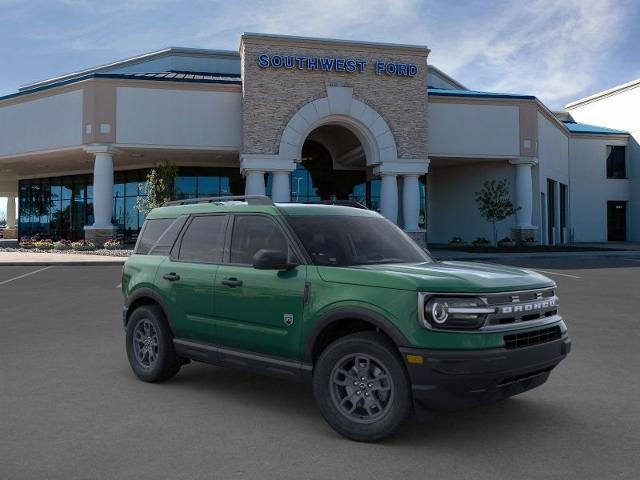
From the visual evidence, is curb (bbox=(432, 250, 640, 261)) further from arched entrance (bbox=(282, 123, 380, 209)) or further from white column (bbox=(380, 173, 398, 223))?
arched entrance (bbox=(282, 123, 380, 209))

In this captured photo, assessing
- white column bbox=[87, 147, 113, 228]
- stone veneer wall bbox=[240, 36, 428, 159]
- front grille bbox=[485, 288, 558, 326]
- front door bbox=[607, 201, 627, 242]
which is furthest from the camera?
front door bbox=[607, 201, 627, 242]

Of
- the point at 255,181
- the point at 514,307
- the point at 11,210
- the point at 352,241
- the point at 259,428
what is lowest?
the point at 259,428

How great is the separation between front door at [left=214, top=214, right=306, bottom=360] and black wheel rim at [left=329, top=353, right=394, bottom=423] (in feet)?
1.48

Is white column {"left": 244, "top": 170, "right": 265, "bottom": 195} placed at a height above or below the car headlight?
above

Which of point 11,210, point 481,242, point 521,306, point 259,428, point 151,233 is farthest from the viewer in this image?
point 11,210

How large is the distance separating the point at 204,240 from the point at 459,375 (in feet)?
9.70

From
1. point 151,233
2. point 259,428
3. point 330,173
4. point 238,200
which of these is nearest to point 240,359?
point 259,428

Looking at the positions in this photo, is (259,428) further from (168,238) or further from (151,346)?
(168,238)

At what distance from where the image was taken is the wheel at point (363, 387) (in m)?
4.19

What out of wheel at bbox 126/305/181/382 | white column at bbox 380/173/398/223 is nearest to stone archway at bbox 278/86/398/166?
white column at bbox 380/173/398/223

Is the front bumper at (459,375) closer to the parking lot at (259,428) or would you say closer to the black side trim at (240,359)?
the parking lot at (259,428)

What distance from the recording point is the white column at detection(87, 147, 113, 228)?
3055 centimetres

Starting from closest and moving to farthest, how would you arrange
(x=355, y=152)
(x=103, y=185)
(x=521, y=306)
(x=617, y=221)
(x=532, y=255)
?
(x=521, y=306) < (x=532, y=255) < (x=103, y=185) < (x=355, y=152) < (x=617, y=221)

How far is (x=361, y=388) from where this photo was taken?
173 inches
